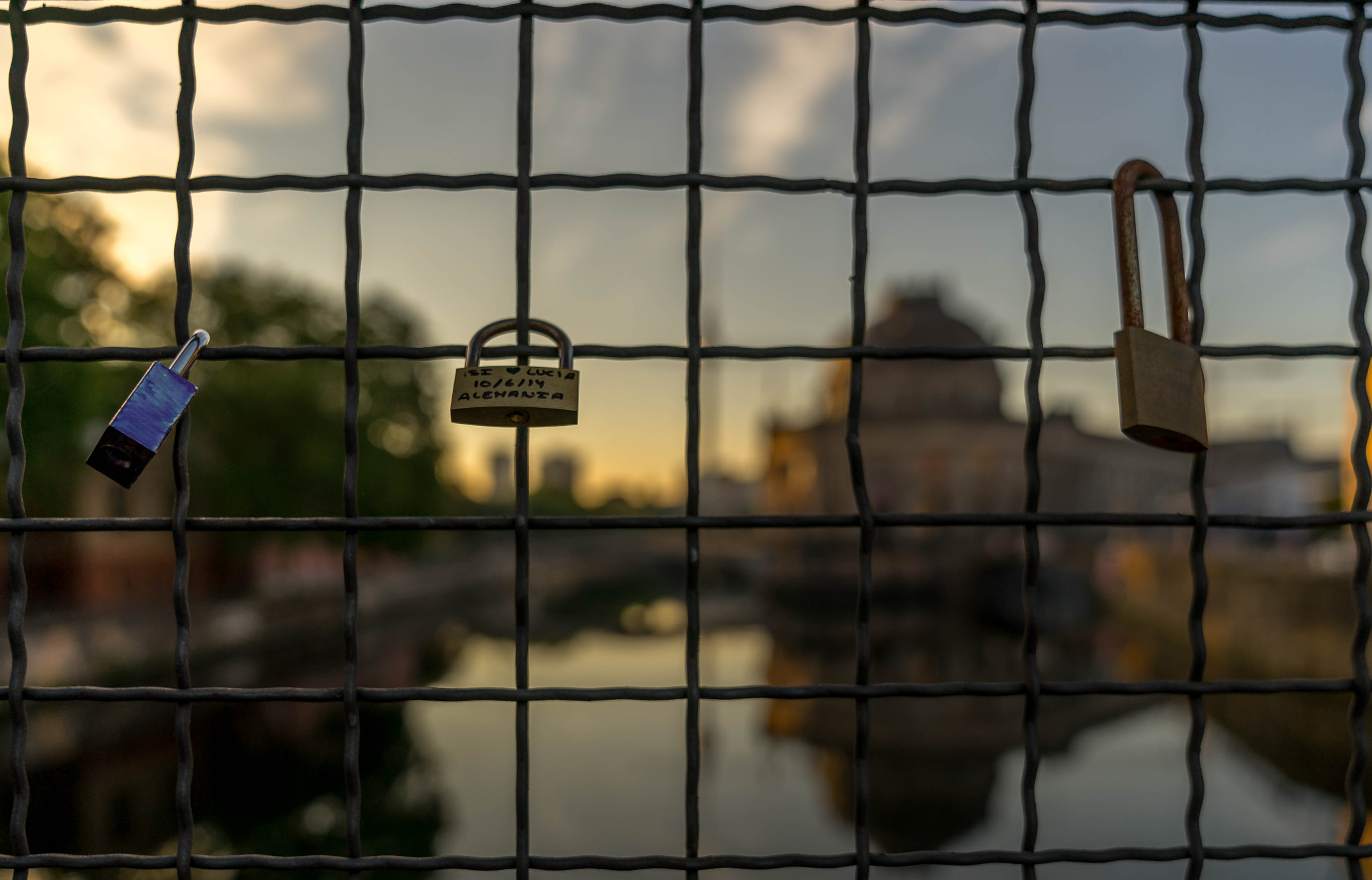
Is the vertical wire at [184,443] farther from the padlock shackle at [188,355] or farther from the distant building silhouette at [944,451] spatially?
the distant building silhouette at [944,451]

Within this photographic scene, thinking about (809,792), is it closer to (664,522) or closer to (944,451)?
(664,522)

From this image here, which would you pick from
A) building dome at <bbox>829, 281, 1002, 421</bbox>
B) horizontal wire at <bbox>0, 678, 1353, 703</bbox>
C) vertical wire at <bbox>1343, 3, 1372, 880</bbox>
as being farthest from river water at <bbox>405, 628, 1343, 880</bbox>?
building dome at <bbox>829, 281, 1002, 421</bbox>

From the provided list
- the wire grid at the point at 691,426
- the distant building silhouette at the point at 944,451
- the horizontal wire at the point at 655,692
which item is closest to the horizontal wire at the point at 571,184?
the wire grid at the point at 691,426

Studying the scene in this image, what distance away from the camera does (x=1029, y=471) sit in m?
1.73

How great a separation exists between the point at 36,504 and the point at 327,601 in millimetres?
11230

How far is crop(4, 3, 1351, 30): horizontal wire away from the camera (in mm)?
1755

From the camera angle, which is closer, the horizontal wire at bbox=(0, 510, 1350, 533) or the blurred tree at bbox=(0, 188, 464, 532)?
the horizontal wire at bbox=(0, 510, 1350, 533)

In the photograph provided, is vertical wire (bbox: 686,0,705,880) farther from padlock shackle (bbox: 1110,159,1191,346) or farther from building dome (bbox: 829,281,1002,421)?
building dome (bbox: 829,281,1002,421)

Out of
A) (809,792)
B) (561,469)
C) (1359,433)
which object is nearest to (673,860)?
(1359,433)

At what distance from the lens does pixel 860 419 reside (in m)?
1.76

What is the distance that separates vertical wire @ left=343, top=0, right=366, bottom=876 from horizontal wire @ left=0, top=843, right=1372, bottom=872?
89 mm

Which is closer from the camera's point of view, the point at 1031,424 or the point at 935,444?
the point at 1031,424

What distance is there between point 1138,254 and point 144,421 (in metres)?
1.89

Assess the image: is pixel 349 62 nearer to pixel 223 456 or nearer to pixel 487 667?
pixel 223 456
